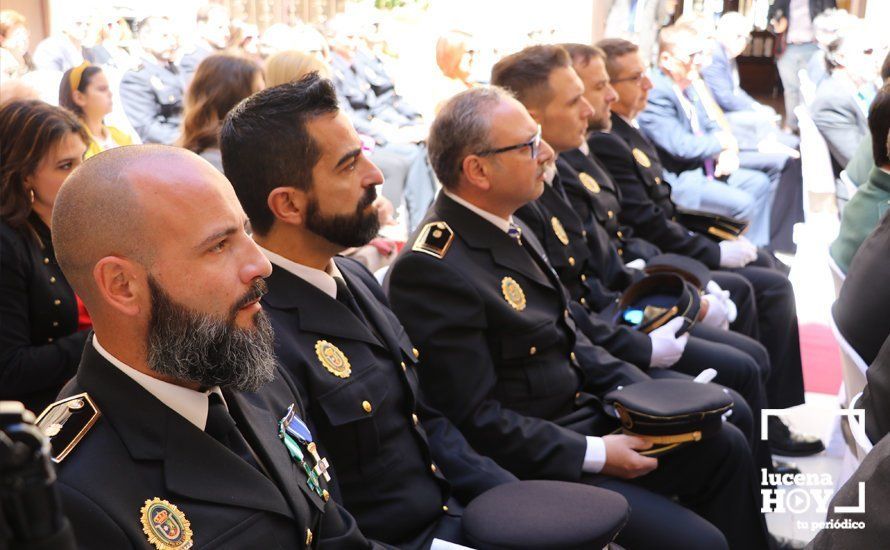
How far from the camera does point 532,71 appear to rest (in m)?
3.35

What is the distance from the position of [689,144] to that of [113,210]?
15.9 feet

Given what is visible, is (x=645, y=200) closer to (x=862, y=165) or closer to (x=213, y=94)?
(x=862, y=165)

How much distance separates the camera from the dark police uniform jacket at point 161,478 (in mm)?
1163

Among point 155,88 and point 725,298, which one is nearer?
point 725,298

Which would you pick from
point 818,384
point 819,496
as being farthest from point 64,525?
point 818,384

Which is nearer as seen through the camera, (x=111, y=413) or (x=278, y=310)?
(x=111, y=413)

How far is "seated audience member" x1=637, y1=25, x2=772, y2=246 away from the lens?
5711 millimetres

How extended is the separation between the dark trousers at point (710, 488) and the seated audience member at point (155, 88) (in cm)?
478

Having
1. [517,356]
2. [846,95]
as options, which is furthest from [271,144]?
[846,95]

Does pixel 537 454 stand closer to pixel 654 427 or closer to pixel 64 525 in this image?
pixel 654 427

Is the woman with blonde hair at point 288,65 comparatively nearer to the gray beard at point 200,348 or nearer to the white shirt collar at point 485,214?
the white shirt collar at point 485,214

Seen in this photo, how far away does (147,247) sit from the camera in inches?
51.1

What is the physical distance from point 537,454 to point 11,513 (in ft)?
5.80

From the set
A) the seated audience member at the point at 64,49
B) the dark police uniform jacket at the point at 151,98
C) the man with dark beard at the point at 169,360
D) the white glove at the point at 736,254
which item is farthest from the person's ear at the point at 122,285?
the seated audience member at the point at 64,49
